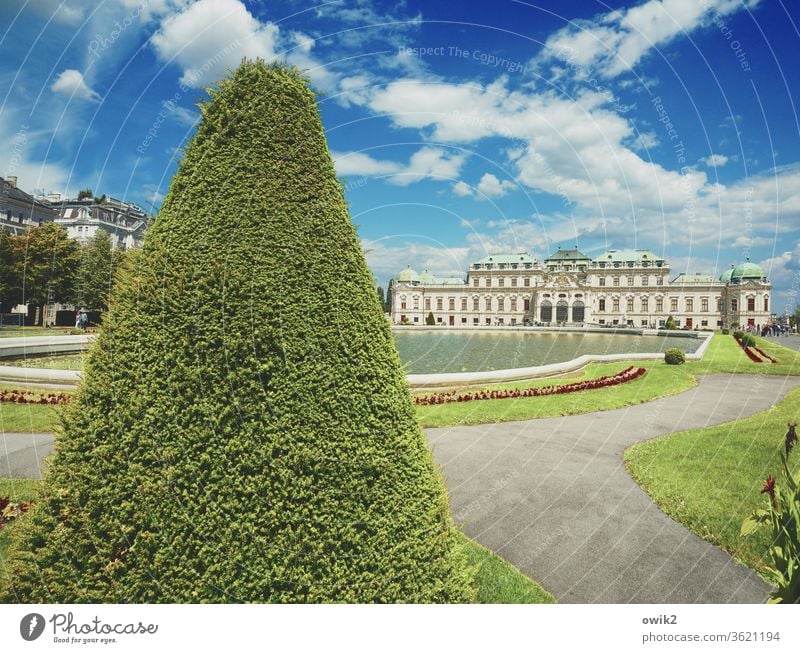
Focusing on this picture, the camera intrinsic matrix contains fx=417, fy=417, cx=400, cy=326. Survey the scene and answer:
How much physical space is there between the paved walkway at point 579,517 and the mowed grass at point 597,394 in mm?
838

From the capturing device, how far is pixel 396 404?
310cm

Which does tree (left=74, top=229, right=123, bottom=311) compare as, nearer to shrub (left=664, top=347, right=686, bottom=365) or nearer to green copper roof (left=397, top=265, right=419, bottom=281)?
shrub (left=664, top=347, right=686, bottom=365)

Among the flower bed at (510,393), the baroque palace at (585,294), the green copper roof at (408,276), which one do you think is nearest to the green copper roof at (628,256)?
the baroque palace at (585,294)

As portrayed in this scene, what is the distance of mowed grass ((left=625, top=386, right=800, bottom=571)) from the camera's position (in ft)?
16.5

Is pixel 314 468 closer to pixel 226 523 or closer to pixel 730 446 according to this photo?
pixel 226 523

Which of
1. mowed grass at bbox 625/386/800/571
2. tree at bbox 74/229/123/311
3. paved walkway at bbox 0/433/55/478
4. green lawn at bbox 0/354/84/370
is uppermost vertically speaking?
tree at bbox 74/229/123/311

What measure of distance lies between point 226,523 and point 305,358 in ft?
3.93

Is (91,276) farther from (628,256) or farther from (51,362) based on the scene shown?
(628,256)

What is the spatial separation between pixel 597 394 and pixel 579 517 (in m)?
9.57

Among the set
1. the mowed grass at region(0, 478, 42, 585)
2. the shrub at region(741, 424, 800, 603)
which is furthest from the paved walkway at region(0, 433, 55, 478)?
the shrub at region(741, 424, 800, 603)

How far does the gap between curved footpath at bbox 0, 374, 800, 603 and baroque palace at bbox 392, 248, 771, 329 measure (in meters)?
61.7

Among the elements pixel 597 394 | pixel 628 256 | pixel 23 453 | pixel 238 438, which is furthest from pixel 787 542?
pixel 628 256

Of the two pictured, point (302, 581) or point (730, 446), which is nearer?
point (302, 581)
